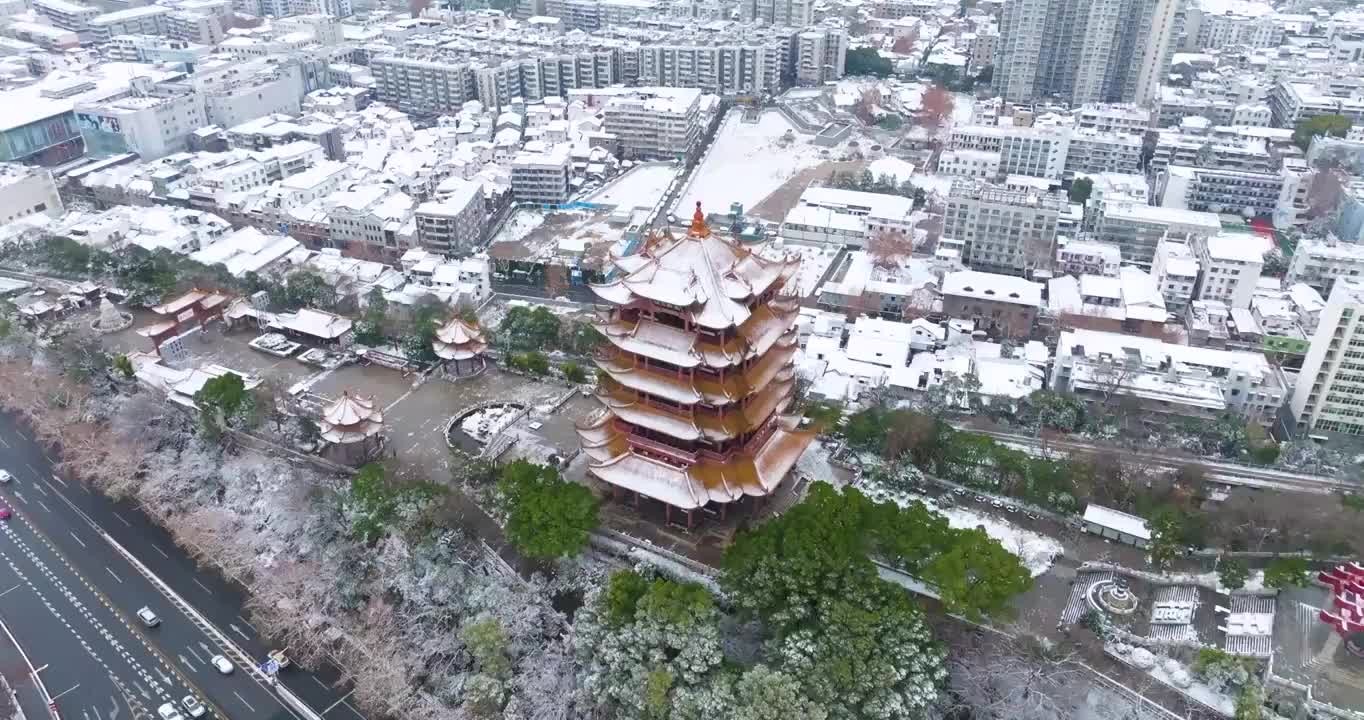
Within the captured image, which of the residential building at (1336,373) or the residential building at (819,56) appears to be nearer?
the residential building at (1336,373)

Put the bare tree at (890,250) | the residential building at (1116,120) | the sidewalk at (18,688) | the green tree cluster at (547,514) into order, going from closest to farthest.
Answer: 1. the green tree cluster at (547,514)
2. the sidewalk at (18,688)
3. the bare tree at (890,250)
4. the residential building at (1116,120)

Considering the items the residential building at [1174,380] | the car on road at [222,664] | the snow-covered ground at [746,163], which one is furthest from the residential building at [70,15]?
the residential building at [1174,380]

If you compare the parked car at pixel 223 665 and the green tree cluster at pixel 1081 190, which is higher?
the green tree cluster at pixel 1081 190

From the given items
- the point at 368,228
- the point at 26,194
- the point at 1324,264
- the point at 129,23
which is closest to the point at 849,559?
the point at 1324,264

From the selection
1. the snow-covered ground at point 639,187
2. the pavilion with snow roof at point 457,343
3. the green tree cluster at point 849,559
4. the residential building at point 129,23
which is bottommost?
the snow-covered ground at point 639,187

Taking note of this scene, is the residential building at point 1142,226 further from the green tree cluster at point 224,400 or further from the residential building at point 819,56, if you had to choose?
the green tree cluster at point 224,400

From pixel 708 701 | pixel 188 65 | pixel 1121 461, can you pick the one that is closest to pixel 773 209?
pixel 1121 461

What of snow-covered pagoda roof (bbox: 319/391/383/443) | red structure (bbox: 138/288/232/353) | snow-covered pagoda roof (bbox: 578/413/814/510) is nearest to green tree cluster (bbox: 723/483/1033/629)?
snow-covered pagoda roof (bbox: 578/413/814/510)
